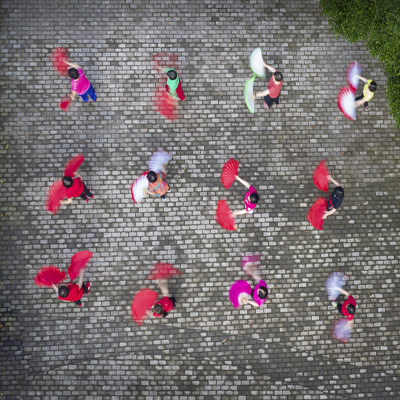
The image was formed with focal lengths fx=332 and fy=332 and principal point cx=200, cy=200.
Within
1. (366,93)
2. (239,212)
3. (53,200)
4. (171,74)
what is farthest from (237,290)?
(366,93)

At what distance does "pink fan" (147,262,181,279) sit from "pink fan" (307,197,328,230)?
377 centimetres

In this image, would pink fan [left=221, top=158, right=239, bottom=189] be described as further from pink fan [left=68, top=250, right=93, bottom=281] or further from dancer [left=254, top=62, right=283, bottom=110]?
pink fan [left=68, top=250, right=93, bottom=281]

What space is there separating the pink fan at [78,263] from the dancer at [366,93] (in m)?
8.25

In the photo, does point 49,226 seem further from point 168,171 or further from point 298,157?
point 298,157

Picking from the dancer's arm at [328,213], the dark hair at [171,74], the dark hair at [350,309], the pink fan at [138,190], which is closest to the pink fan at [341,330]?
the dark hair at [350,309]

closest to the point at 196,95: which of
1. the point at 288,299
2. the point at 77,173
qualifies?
the point at 77,173

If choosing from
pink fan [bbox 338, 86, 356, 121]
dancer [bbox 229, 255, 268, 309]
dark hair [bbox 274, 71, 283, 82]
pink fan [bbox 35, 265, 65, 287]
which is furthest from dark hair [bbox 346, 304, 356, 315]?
pink fan [bbox 35, 265, 65, 287]

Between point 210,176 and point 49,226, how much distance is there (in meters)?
4.37

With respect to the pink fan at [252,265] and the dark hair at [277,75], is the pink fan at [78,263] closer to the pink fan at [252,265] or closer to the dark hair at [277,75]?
the pink fan at [252,265]

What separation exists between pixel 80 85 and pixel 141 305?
566cm

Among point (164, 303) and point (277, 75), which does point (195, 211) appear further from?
point (277, 75)

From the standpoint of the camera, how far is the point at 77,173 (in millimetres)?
8695

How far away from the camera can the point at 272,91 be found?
8391 mm

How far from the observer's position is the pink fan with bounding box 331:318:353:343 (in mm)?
8664
